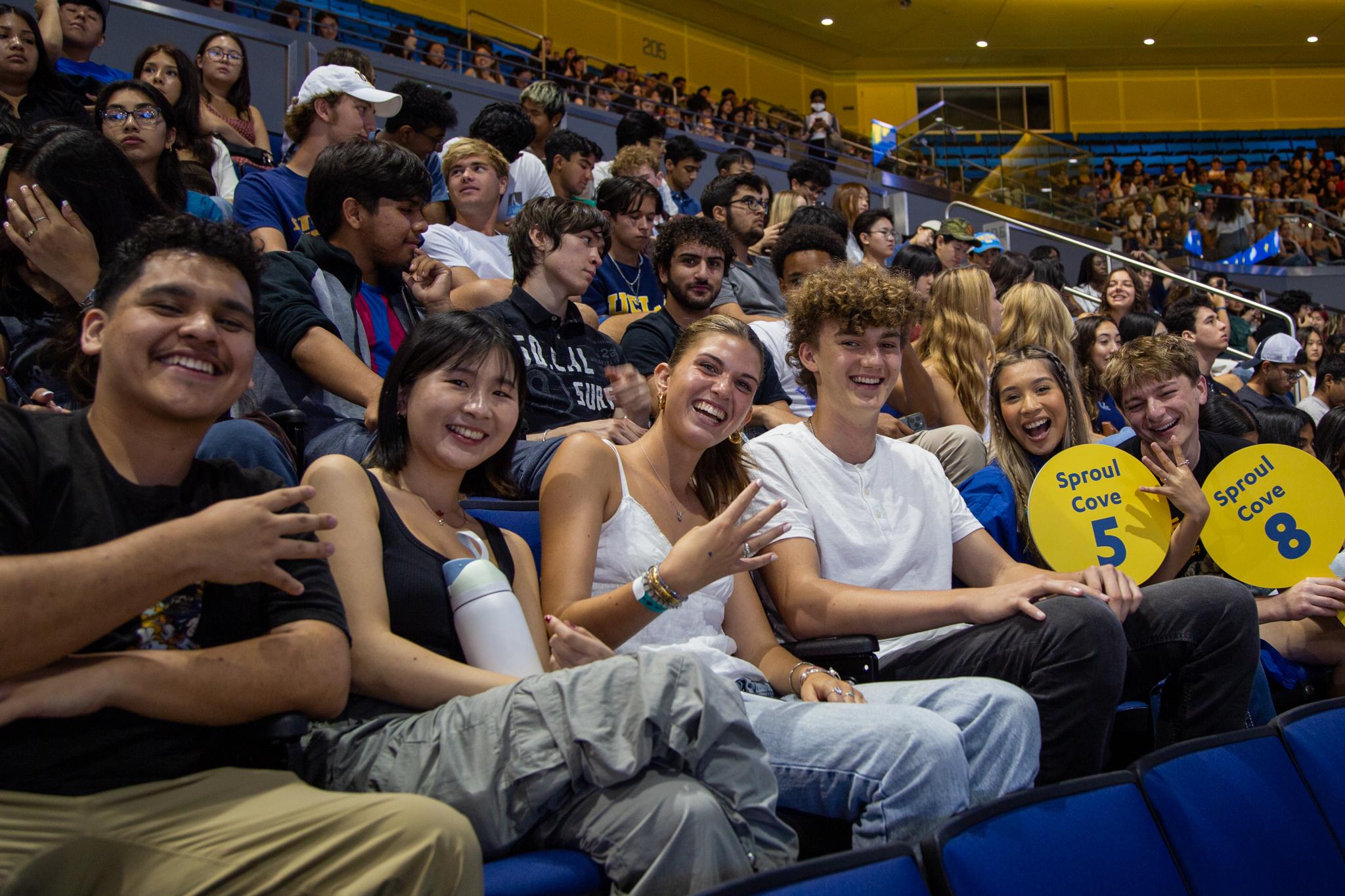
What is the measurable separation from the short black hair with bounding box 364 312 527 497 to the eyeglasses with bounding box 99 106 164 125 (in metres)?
1.71

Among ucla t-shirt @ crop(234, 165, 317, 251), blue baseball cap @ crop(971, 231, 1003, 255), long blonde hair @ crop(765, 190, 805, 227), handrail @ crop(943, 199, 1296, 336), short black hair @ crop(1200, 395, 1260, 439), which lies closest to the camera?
ucla t-shirt @ crop(234, 165, 317, 251)

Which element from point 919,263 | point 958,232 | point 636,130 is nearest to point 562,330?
point 919,263

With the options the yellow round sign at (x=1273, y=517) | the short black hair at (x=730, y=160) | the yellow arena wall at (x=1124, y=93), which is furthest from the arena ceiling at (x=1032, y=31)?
the yellow round sign at (x=1273, y=517)

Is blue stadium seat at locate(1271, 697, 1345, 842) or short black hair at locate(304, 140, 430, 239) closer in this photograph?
blue stadium seat at locate(1271, 697, 1345, 842)

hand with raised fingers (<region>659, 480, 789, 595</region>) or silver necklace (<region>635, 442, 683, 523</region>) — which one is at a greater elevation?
silver necklace (<region>635, 442, 683, 523</region>)

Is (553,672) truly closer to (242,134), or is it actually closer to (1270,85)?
(242,134)

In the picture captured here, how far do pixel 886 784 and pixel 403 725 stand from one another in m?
0.73

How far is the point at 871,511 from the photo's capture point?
7.47ft

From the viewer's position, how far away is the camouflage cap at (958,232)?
25.2ft

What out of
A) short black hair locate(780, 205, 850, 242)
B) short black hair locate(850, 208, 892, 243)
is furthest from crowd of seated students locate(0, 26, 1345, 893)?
short black hair locate(850, 208, 892, 243)

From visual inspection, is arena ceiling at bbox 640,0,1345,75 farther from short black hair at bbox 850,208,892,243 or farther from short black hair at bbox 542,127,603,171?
short black hair at bbox 542,127,603,171

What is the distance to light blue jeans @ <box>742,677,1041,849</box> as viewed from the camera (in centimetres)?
162

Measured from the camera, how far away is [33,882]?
1137 millimetres

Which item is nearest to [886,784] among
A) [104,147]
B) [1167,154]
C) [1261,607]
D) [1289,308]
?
[1261,607]
